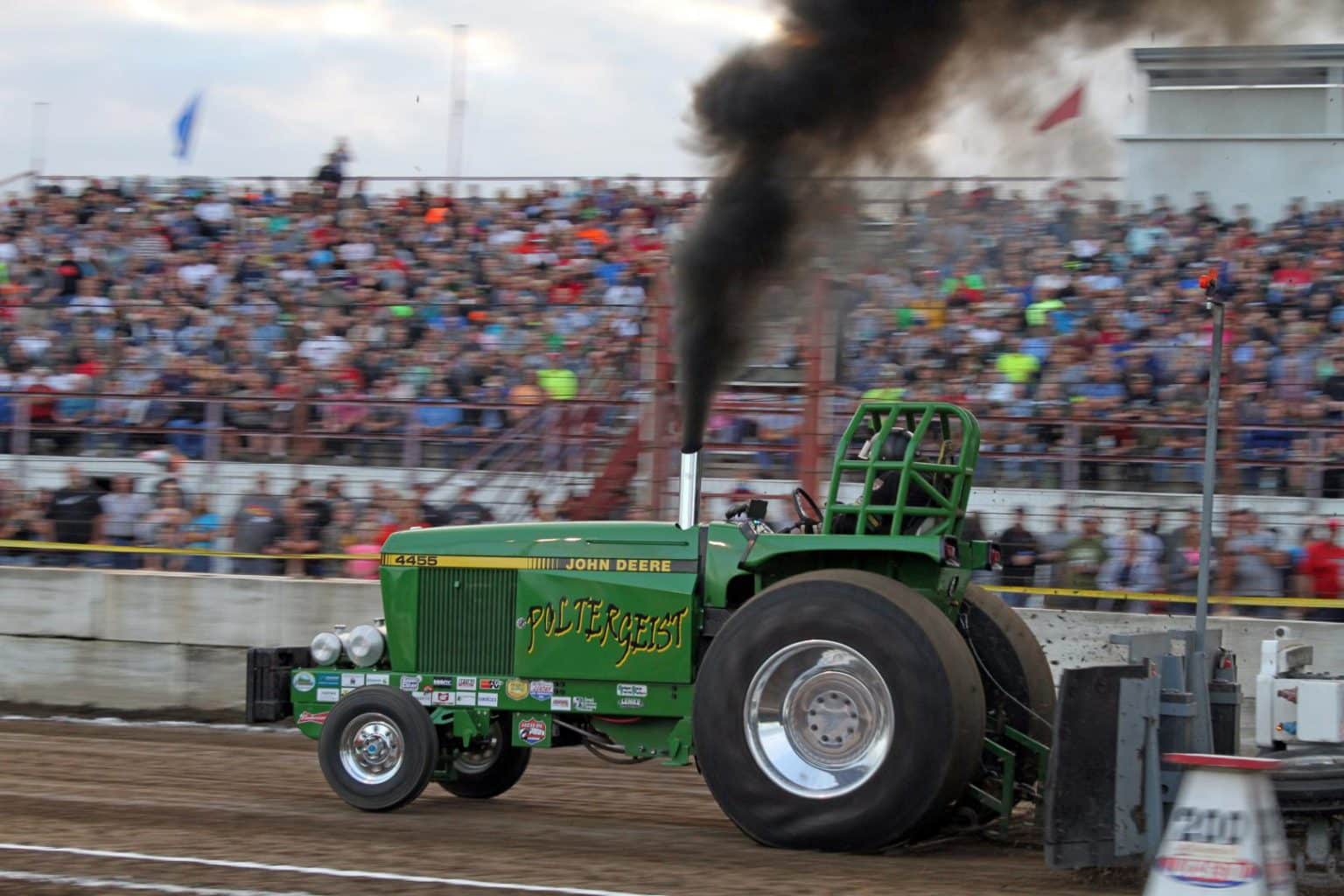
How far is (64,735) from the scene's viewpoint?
439 inches

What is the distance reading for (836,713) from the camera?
265 inches

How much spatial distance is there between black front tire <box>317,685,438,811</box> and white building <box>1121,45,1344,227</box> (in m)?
10.2

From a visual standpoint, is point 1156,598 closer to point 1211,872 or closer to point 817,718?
point 817,718

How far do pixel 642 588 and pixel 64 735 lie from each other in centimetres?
556

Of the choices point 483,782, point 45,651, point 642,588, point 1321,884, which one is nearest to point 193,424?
point 45,651

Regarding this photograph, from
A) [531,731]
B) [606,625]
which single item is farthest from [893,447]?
[531,731]

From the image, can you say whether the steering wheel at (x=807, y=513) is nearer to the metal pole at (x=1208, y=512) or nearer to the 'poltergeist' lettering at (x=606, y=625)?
the 'poltergeist' lettering at (x=606, y=625)

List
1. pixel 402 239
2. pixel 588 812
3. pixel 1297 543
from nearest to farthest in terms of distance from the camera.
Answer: pixel 588 812, pixel 1297 543, pixel 402 239

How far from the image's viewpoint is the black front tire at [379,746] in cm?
767

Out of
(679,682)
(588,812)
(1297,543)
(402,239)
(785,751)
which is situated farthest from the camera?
(402,239)

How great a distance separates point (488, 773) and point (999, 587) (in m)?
4.50

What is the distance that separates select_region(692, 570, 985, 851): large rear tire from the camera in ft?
21.2

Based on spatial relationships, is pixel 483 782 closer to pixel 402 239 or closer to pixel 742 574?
pixel 742 574

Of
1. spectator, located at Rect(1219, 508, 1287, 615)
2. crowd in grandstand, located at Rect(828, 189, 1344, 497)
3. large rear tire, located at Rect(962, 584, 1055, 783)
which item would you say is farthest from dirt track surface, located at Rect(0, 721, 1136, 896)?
crowd in grandstand, located at Rect(828, 189, 1344, 497)
